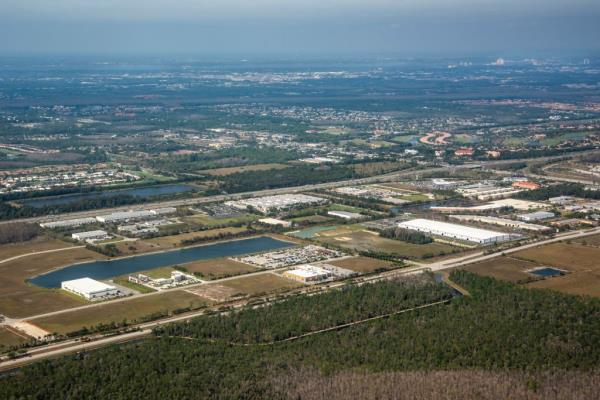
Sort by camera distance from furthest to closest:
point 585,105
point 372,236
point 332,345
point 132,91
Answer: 1. point 132,91
2. point 585,105
3. point 372,236
4. point 332,345

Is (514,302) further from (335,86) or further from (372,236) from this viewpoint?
(335,86)

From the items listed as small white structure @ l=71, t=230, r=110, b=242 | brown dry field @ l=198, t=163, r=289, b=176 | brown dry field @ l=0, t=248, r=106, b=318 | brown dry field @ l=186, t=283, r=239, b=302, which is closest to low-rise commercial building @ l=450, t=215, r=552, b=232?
brown dry field @ l=186, t=283, r=239, b=302

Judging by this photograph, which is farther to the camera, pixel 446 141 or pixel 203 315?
pixel 446 141

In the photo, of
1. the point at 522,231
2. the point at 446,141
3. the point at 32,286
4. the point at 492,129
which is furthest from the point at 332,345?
the point at 492,129

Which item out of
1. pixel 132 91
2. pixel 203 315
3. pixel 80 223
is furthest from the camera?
pixel 132 91

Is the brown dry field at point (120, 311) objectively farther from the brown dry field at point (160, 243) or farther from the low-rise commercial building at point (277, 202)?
the low-rise commercial building at point (277, 202)

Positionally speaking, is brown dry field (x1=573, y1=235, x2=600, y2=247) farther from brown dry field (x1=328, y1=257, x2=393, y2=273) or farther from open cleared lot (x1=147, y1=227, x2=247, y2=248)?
open cleared lot (x1=147, y1=227, x2=247, y2=248)
